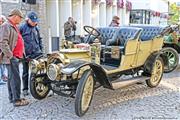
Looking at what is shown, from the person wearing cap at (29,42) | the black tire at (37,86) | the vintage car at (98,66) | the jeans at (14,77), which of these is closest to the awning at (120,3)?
the vintage car at (98,66)

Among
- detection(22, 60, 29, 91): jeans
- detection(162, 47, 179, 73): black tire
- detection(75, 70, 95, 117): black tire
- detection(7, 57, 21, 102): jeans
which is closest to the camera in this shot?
detection(75, 70, 95, 117): black tire

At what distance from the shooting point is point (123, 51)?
654 centimetres

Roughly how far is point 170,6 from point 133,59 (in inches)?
2005

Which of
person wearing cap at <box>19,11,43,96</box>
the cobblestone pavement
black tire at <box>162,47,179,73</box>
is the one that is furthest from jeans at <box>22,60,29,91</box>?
black tire at <box>162,47,179,73</box>

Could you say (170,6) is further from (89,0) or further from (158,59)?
(158,59)

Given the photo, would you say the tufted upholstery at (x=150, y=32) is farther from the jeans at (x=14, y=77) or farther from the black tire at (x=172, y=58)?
the jeans at (x=14, y=77)

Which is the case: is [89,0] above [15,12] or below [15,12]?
above

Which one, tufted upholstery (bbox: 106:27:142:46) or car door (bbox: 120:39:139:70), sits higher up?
tufted upholstery (bbox: 106:27:142:46)

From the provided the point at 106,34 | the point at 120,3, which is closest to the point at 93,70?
the point at 106,34

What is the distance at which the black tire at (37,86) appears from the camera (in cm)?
606

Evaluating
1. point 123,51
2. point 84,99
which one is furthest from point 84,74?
point 123,51

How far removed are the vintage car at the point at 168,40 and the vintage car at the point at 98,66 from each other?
218 mm

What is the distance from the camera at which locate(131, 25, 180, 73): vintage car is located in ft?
26.5

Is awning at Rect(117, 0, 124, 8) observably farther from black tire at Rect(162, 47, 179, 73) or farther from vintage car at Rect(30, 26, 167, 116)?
vintage car at Rect(30, 26, 167, 116)
